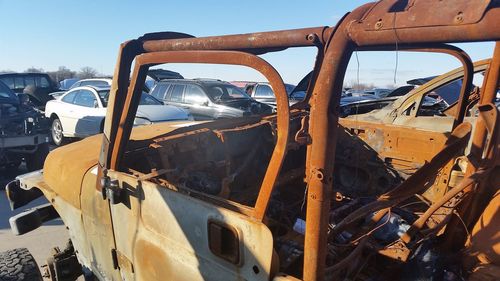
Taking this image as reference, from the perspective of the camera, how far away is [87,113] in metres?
9.39

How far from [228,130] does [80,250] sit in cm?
126

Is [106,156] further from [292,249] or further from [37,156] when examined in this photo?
[37,156]

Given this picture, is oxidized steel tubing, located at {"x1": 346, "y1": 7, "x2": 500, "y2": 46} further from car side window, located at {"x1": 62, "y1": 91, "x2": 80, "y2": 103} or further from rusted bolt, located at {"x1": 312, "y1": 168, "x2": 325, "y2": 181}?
car side window, located at {"x1": 62, "y1": 91, "x2": 80, "y2": 103}

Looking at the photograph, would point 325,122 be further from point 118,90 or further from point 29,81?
point 29,81

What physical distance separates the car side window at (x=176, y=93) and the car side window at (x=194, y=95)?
0.21m

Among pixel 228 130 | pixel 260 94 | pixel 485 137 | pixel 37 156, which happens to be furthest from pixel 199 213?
pixel 260 94

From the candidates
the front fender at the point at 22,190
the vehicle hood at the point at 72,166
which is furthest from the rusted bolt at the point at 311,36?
the front fender at the point at 22,190

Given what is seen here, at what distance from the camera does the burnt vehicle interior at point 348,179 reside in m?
1.79

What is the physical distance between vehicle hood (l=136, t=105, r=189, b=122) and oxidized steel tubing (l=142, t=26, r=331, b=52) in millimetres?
7323

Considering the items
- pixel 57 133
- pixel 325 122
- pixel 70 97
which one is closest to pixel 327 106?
pixel 325 122

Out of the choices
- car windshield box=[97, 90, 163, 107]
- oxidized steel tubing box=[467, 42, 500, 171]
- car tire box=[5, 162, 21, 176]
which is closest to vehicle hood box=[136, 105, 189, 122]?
car windshield box=[97, 90, 163, 107]

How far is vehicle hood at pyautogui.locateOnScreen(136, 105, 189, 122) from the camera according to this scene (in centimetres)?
883

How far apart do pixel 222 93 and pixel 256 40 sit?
9.74 metres

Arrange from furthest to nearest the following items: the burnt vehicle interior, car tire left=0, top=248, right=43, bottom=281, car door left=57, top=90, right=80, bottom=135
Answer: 1. car door left=57, top=90, right=80, bottom=135
2. car tire left=0, top=248, right=43, bottom=281
3. the burnt vehicle interior
